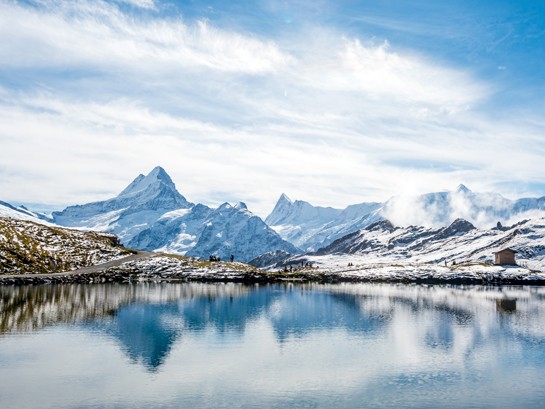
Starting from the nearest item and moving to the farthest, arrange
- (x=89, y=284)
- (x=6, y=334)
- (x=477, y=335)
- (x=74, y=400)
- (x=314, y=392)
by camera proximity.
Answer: (x=74, y=400) → (x=314, y=392) → (x=6, y=334) → (x=477, y=335) → (x=89, y=284)

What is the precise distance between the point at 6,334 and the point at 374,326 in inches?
2568

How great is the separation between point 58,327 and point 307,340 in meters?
44.5

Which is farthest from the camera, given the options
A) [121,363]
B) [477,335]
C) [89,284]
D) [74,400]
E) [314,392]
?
[89,284]

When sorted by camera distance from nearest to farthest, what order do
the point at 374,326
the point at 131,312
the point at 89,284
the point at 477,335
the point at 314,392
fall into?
the point at 314,392 → the point at 477,335 → the point at 374,326 → the point at 131,312 → the point at 89,284

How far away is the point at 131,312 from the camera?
11700 cm

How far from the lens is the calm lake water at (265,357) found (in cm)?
5228

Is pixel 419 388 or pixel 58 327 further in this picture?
pixel 58 327

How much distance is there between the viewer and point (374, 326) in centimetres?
10131

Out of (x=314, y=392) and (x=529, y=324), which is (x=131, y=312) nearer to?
(x=314, y=392)

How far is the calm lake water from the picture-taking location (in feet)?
172

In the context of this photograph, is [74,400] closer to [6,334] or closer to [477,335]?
[6,334]

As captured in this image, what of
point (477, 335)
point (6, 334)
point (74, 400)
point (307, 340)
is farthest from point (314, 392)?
point (6, 334)

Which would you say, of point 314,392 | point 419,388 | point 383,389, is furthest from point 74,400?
point 419,388

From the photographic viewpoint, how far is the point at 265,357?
7144 centimetres
